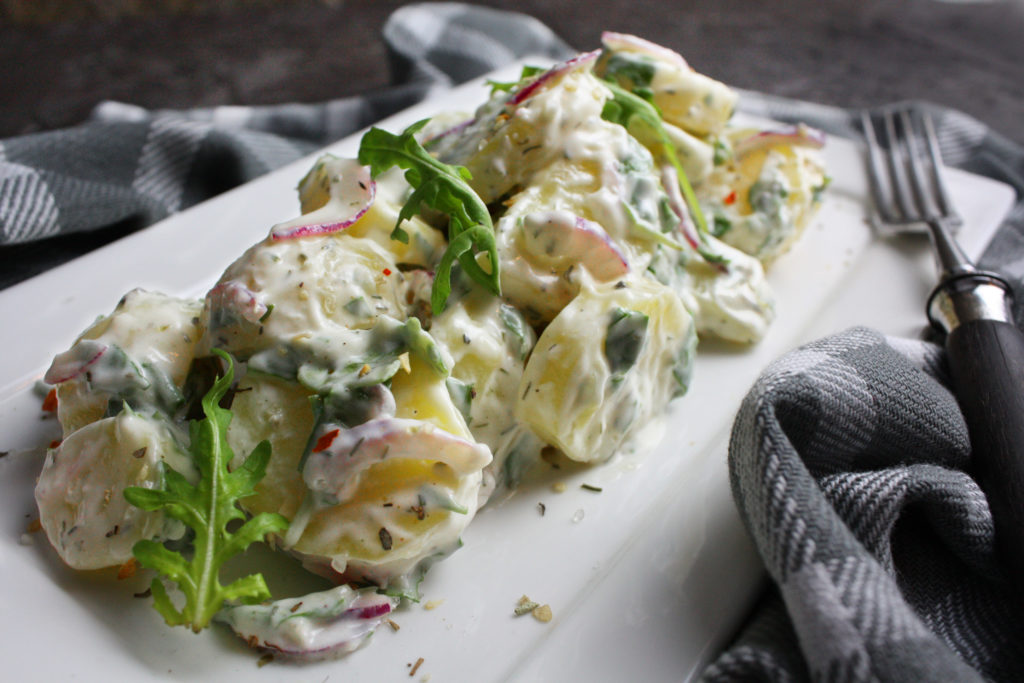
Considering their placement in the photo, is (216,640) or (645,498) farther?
(645,498)

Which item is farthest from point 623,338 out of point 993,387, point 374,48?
point 374,48

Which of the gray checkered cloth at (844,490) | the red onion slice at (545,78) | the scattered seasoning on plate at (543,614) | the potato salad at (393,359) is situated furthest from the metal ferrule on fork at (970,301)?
the scattered seasoning on plate at (543,614)

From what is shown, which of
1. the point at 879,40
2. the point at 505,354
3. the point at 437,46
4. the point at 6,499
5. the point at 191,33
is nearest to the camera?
the point at 6,499

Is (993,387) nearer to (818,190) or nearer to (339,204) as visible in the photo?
(818,190)

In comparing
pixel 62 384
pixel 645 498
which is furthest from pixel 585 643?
pixel 62 384

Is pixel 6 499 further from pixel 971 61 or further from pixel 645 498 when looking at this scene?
pixel 971 61

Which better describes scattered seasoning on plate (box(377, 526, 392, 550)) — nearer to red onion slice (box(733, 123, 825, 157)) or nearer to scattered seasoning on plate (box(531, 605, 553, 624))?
scattered seasoning on plate (box(531, 605, 553, 624))

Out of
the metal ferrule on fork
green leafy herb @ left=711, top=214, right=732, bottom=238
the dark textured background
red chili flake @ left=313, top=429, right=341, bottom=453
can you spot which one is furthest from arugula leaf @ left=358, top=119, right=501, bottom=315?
the dark textured background
